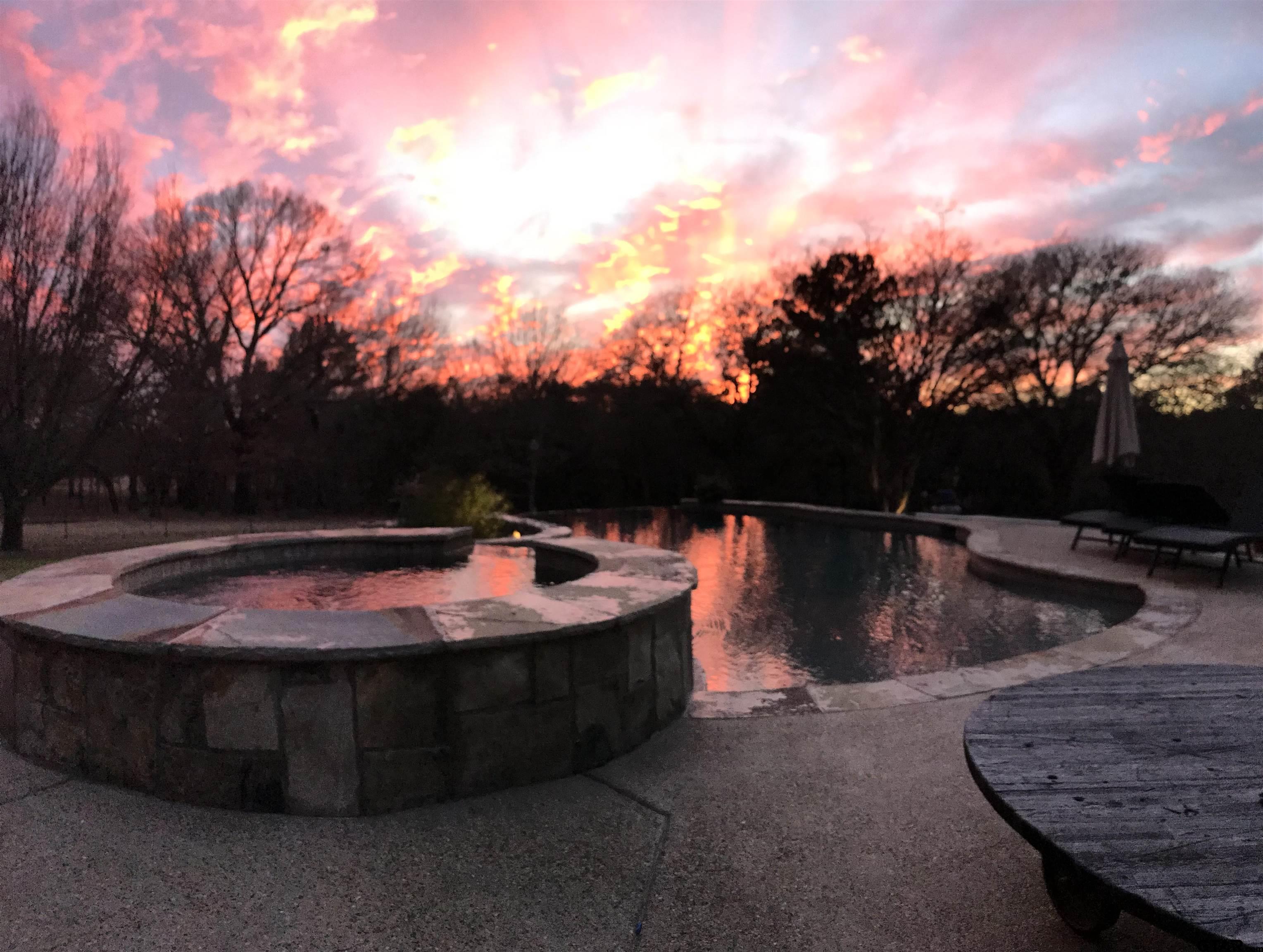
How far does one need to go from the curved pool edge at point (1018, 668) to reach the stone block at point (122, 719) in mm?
2127

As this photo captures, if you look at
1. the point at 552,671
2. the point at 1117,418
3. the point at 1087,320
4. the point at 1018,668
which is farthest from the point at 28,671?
the point at 1087,320

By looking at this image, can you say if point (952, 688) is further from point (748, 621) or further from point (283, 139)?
point (283, 139)

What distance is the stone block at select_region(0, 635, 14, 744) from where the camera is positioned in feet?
8.60

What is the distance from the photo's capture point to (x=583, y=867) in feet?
6.28

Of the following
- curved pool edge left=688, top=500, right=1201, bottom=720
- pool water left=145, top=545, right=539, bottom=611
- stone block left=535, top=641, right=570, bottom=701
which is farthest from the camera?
pool water left=145, top=545, right=539, bottom=611

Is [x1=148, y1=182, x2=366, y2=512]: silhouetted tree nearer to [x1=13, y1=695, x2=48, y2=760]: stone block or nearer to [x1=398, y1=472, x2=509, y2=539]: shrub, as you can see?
[x1=398, y1=472, x2=509, y2=539]: shrub

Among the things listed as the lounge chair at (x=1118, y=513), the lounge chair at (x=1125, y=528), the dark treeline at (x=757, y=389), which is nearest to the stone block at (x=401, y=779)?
the lounge chair at (x=1125, y=528)

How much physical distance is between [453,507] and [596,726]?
25.3 ft

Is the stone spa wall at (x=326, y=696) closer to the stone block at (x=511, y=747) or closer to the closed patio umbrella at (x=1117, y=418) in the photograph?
the stone block at (x=511, y=747)

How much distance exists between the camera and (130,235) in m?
12.1

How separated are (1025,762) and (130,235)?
15.5m

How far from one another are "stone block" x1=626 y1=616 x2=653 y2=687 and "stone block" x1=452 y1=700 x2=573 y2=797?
13.1 inches

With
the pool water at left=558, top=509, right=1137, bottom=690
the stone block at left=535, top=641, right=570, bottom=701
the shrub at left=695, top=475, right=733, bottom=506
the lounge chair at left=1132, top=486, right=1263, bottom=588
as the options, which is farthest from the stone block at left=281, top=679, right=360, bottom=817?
the shrub at left=695, top=475, right=733, bottom=506

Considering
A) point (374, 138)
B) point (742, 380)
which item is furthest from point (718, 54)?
point (742, 380)
